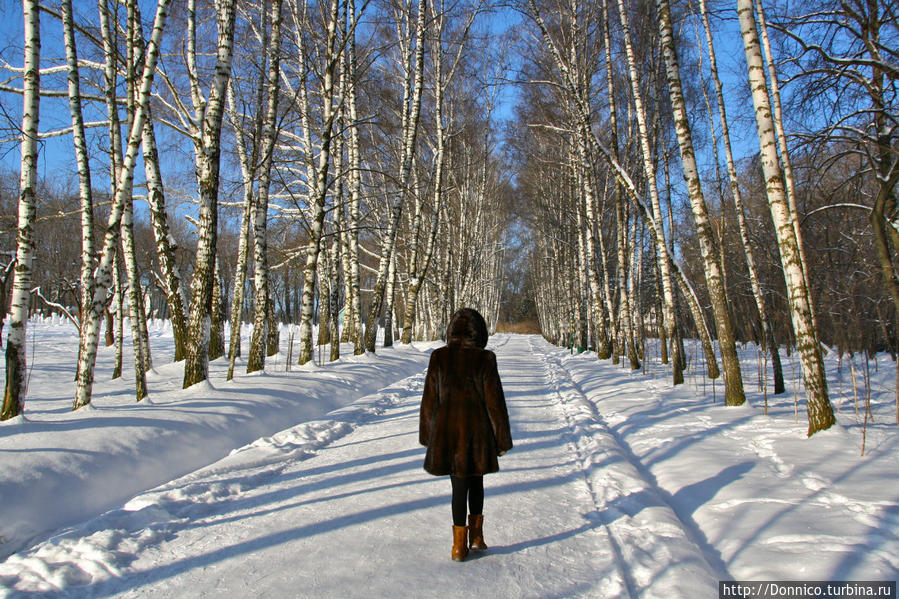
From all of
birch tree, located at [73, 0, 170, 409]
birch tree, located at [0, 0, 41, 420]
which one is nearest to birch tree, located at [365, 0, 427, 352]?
birch tree, located at [73, 0, 170, 409]

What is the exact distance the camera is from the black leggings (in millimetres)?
3109

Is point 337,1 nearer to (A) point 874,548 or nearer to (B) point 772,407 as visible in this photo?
(B) point 772,407

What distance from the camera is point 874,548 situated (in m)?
2.89

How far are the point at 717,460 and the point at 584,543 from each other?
2.40 metres

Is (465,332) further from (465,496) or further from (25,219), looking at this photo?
(25,219)

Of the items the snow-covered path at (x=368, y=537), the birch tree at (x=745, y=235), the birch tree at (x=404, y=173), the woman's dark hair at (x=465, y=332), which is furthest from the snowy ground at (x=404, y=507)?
the birch tree at (x=404, y=173)

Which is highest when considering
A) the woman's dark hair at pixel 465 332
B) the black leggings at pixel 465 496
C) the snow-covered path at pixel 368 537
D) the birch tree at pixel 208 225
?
the birch tree at pixel 208 225

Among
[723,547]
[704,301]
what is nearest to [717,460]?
[723,547]

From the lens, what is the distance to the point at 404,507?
12.9 ft

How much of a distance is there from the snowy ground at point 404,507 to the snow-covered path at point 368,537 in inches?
0.6

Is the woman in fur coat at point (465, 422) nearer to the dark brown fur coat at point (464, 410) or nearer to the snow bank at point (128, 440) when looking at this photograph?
the dark brown fur coat at point (464, 410)

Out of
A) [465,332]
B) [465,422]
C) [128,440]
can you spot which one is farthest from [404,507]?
[128,440]

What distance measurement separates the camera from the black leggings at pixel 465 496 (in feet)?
10.2

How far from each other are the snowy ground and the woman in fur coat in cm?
33
